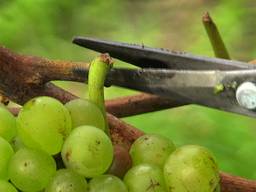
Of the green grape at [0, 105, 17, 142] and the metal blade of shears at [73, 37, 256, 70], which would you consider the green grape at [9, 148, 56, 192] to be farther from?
the metal blade of shears at [73, 37, 256, 70]

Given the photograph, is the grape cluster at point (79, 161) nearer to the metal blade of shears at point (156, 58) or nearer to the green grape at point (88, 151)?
the green grape at point (88, 151)

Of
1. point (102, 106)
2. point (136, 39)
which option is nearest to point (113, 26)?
point (136, 39)

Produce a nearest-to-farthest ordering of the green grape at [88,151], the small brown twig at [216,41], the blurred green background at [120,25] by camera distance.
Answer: the green grape at [88,151]
the small brown twig at [216,41]
the blurred green background at [120,25]

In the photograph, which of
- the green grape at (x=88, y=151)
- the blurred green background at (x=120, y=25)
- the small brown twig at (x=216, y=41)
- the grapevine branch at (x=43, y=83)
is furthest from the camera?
the blurred green background at (x=120, y=25)

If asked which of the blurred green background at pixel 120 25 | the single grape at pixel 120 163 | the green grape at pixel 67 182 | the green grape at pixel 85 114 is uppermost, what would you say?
the green grape at pixel 85 114

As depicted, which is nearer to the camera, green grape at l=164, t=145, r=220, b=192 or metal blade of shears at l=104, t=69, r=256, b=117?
green grape at l=164, t=145, r=220, b=192

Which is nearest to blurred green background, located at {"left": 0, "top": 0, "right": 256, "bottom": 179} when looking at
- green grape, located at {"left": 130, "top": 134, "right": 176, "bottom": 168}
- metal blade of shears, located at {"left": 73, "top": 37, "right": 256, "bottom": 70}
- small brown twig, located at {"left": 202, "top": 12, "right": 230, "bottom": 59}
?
small brown twig, located at {"left": 202, "top": 12, "right": 230, "bottom": 59}

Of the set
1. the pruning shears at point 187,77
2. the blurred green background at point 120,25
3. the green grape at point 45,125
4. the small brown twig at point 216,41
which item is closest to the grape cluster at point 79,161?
the green grape at point 45,125

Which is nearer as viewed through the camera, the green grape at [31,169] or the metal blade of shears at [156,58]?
the green grape at [31,169]
